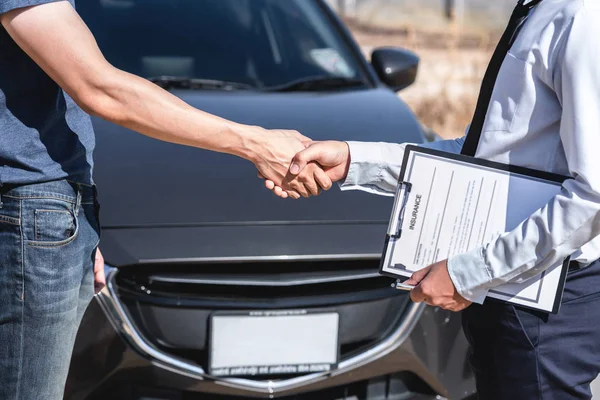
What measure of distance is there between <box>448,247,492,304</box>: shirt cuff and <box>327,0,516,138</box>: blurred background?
5.01 m

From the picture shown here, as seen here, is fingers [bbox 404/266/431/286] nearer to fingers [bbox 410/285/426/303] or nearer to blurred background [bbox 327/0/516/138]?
fingers [bbox 410/285/426/303]

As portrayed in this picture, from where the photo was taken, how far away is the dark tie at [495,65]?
1.63 m

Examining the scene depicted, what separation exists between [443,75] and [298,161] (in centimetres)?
776

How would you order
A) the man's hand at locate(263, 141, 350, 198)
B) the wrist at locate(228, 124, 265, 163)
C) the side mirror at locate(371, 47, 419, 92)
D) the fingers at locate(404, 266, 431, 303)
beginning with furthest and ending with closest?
1. the side mirror at locate(371, 47, 419, 92)
2. the man's hand at locate(263, 141, 350, 198)
3. the wrist at locate(228, 124, 265, 163)
4. the fingers at locate(404, 266, 431, 303)

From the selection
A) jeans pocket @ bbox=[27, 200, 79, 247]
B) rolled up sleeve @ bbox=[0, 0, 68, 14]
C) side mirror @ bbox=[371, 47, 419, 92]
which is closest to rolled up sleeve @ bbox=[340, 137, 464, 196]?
jeans pocket @ bbox=[27, 200, 79, 247]

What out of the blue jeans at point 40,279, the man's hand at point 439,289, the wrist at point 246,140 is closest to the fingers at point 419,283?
the man's hand at point 439,289

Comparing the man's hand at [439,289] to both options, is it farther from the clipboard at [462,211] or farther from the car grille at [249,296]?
the car grille at [249,296]

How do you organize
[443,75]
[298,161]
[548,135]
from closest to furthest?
[548,135] < [298,161] < [443,75]

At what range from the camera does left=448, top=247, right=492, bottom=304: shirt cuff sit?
5.34 feet

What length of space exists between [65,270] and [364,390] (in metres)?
1.10

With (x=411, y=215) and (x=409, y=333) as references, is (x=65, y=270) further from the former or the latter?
(x=409, y=333)

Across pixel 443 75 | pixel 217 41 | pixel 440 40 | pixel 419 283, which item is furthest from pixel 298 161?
pixel 440 40

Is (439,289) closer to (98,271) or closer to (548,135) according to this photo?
(548,135)

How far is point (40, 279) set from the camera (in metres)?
1.67
